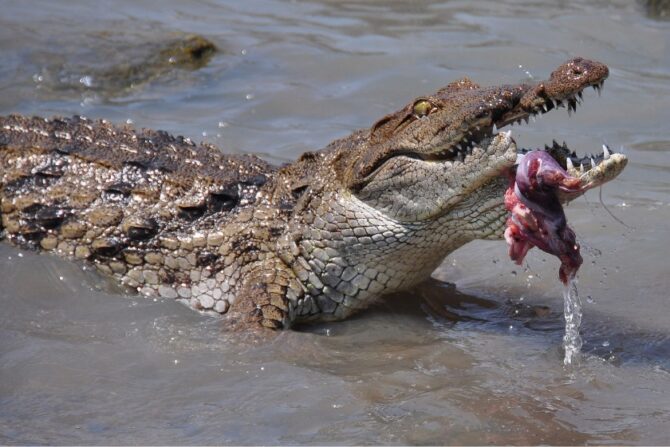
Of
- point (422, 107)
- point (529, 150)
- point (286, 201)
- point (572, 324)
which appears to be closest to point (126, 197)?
point (286, 201)

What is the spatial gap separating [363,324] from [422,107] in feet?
3.73

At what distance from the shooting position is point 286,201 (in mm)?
5676

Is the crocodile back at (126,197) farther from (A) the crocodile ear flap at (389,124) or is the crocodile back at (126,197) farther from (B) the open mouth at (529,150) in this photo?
(B) the open mouth at (529,150)

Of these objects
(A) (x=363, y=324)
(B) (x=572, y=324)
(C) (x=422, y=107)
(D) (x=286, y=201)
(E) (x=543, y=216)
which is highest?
(C) (x=422, y=107)

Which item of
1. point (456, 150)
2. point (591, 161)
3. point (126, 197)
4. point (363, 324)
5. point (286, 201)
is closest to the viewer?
point (591, 161)

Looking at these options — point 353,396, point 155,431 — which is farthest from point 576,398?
point 155,431

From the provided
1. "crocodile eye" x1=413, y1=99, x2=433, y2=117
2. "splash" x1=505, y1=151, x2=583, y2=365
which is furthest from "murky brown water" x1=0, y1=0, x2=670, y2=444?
"crocodile eye" x1=413, y1=99, x2=433, y2=117

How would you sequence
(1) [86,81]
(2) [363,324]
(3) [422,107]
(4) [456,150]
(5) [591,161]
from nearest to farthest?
(5) [591,161] < (4) [456,150] < (3) [422,107] < (2) [363,324] < (1) [86,81]

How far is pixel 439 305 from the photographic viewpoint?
5.78m

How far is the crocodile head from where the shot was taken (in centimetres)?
470

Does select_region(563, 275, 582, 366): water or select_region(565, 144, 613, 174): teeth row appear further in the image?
select_region(563, 275, 582, 366): water

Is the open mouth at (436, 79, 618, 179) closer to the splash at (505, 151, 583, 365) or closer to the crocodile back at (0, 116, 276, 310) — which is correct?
the splash at (505, 151, 583, 365)

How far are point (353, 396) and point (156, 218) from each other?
178 centimetres

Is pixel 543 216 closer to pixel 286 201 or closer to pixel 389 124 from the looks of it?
pixel 389 124
